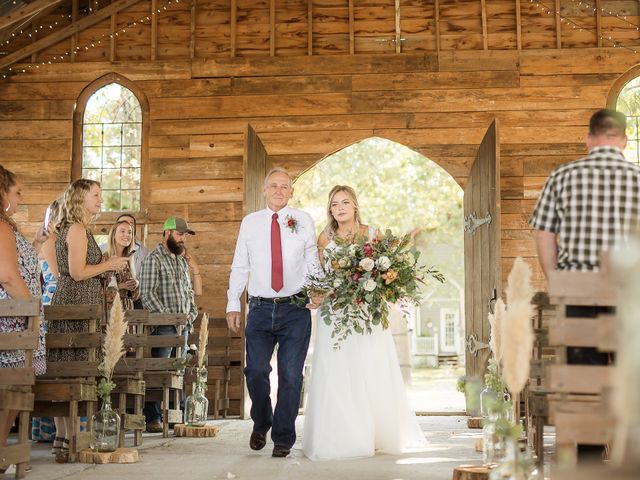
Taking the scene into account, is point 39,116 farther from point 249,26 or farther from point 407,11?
point 407,11

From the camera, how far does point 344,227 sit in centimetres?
649

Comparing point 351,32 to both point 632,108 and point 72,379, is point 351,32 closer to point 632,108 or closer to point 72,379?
point 632,108

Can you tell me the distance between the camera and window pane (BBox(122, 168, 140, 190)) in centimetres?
1066

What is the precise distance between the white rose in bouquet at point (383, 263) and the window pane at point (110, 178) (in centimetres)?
529

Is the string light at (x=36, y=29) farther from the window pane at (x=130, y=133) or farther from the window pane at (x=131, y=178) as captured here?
the window pane at (x=131, y=178)

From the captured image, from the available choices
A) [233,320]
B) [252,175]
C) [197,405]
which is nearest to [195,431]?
[197,405]

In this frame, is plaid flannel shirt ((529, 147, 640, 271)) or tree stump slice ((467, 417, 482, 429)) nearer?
plaid flannel shirt ((529, 147, 640, 271))

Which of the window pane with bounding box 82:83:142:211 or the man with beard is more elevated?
the window pane with bounding box 82:83:142:211

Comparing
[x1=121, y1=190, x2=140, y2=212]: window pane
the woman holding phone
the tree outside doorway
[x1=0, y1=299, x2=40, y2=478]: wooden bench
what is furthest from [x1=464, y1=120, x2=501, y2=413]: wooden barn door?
the tree outside doorway

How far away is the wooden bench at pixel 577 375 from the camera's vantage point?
3127 mm

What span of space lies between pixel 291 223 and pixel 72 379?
5.47 ft

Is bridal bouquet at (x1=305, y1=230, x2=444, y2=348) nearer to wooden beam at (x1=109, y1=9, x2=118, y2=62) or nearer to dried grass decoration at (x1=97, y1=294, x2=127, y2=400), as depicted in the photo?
dried grass decoration at (x1=97, y1=294, x2=127, y2=400)

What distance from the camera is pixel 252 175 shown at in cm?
982

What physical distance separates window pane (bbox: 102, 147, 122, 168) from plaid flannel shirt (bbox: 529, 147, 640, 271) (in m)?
7.50
